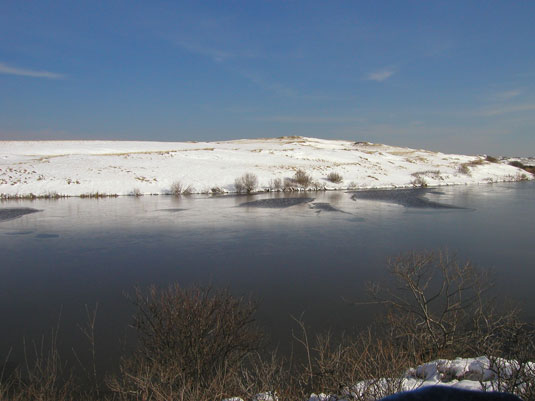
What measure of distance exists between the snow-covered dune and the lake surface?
27.6ft

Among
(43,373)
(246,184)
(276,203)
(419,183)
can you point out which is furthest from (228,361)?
(419,183)

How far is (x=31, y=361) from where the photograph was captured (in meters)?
5.37

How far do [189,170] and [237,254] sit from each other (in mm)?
24731

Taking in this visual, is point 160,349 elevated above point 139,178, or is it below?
below

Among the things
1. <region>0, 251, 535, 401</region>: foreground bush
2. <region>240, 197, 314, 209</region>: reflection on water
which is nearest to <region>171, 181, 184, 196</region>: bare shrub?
<region>240, 197, 314, 209</region>: reflection on water

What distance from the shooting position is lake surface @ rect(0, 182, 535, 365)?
682 cm

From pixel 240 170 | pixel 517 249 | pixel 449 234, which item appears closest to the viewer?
pixel 517 249

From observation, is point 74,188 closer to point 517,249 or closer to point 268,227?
point 268,227

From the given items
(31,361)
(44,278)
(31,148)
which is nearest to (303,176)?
(44,278)

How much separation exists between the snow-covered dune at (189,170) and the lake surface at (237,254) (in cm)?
841

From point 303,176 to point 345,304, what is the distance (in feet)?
86.2

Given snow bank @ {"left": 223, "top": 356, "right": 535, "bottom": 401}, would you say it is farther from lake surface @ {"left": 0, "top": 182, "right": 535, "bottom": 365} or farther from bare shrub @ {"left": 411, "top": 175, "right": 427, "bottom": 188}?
bare shrub @ {"left": 411, "top": 175, "right": 427, "bottom": 188}

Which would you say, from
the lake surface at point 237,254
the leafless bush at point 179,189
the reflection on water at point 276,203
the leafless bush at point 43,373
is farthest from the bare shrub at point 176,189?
the leafless bush at point 43,373

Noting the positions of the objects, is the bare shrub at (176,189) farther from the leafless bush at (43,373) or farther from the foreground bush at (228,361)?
the foreground bush at (228,361)
